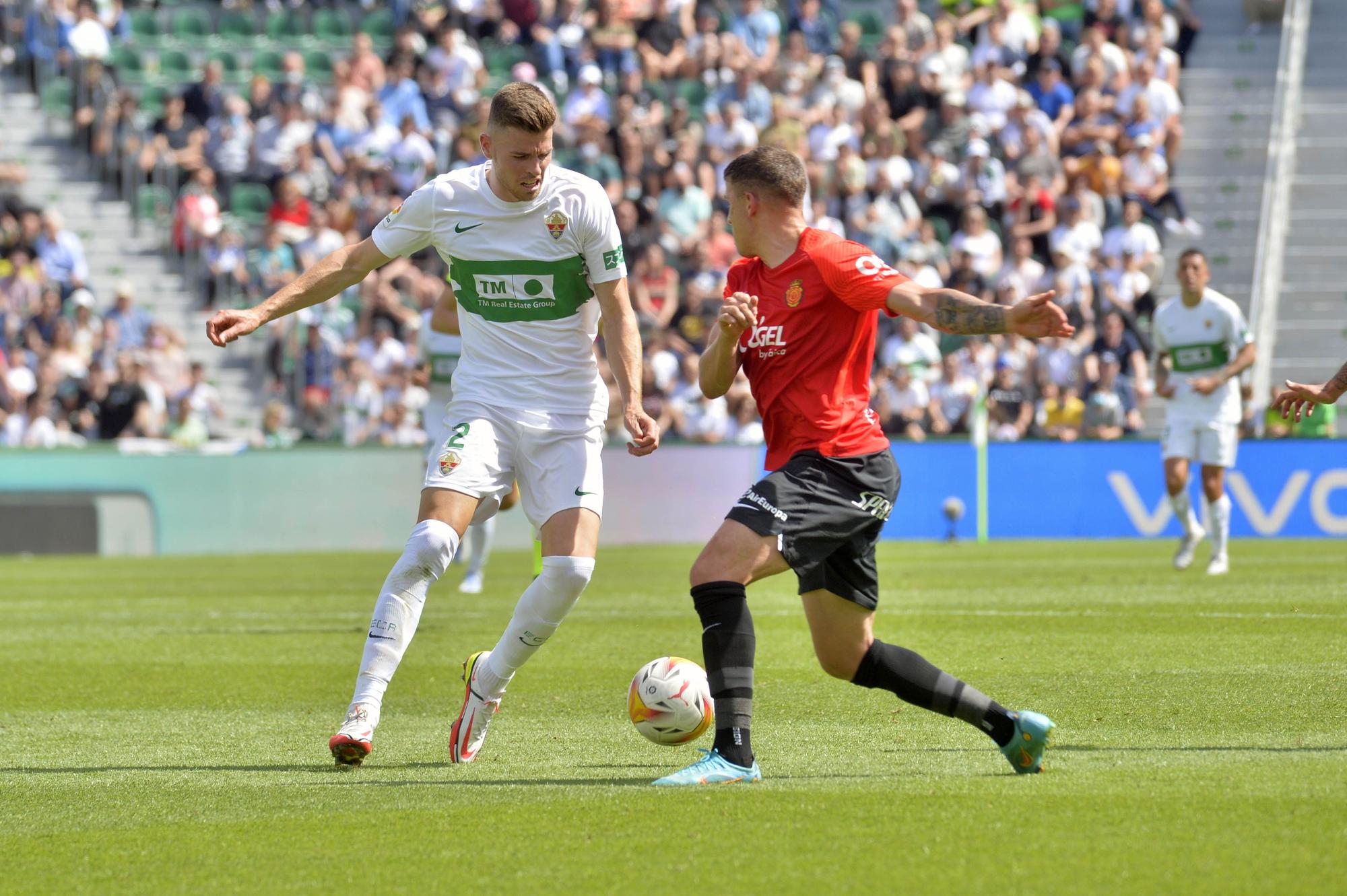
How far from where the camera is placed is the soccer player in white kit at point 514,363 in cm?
676

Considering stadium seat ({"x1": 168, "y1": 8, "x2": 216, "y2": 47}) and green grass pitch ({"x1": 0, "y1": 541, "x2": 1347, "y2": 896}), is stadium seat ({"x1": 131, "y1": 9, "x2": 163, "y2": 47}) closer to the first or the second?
stadium seat ({"x1": 168, "y1": 8, "x2": 216, "y2": 47})

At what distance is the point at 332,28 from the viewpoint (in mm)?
29109

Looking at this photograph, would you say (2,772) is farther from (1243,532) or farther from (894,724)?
(1243,532)

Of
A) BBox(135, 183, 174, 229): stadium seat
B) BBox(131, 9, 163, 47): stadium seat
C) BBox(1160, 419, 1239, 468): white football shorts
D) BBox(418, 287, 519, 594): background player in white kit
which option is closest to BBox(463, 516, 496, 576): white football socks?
BBox(418, 287, 519, 594): background player in white kit

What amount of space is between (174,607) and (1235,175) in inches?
691

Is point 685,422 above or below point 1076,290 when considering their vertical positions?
below

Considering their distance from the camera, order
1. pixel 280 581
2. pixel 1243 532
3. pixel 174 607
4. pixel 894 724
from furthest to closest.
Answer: pixel 1243 532 < pixel 280 581 < pixel 174 607 < pixel 894 724

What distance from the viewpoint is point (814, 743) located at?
22.6ft

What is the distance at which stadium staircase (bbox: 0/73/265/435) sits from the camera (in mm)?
24906

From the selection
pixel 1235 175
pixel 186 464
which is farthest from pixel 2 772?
pixel 1235 175

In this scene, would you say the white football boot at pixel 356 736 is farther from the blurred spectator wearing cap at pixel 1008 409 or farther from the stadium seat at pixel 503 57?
the stadium seat at pixel 503 57

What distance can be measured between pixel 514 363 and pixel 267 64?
2280 cm

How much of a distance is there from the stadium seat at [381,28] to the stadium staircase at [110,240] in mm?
4837

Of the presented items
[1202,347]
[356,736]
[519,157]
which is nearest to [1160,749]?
[356,736]
